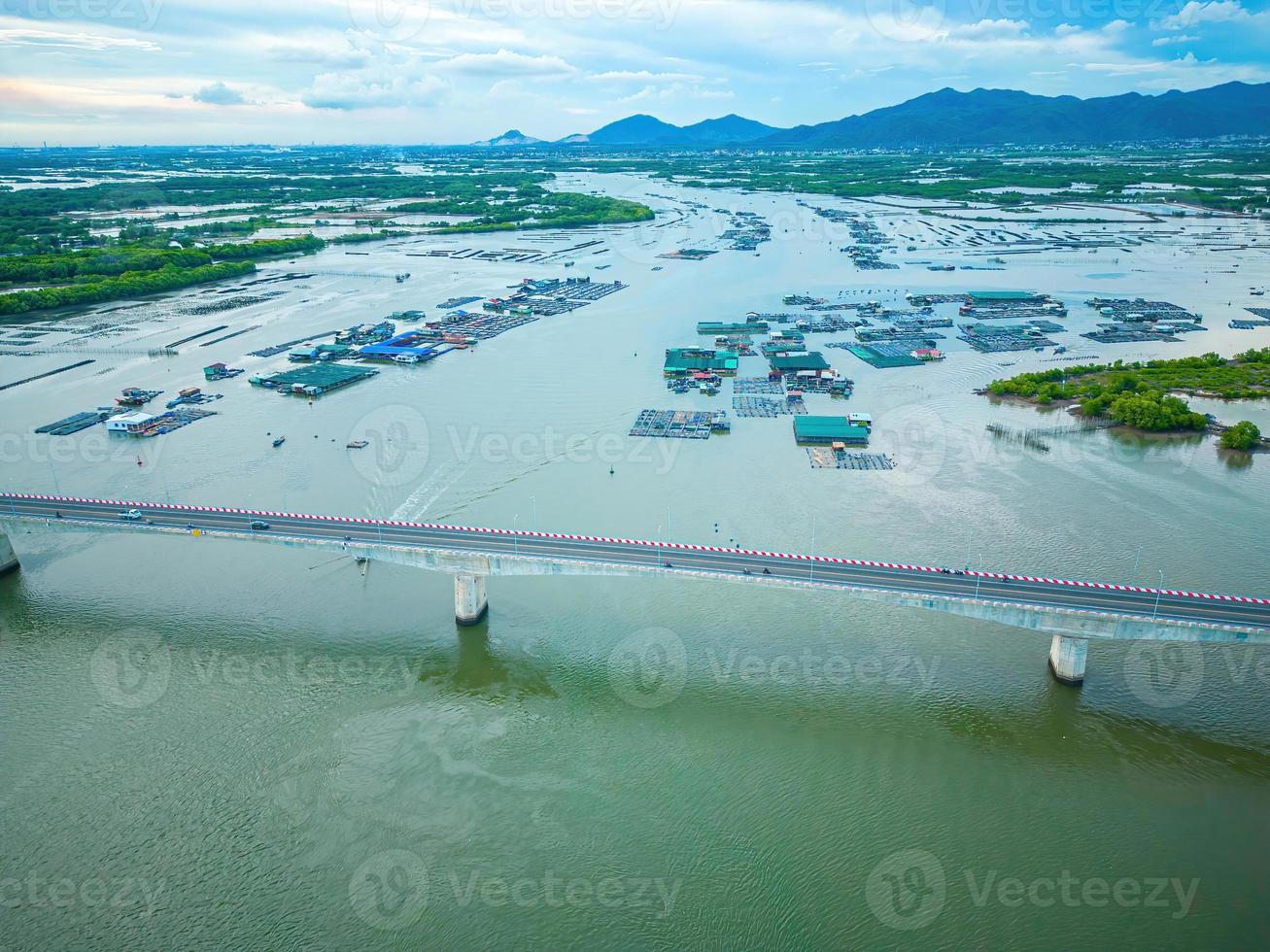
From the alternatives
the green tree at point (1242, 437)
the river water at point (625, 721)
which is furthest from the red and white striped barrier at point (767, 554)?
the green tree at point (1242, 437)

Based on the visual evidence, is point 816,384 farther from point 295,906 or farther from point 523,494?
point 295,906

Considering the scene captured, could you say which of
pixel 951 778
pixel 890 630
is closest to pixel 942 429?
pixel 890 630

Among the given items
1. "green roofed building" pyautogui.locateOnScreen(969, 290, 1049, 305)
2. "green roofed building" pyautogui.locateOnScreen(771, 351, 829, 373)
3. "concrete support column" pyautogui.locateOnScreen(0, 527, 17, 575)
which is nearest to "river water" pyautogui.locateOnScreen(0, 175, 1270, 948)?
"concrete support column" pyautogui.locateOnScreen(0, 527, 17, 575)

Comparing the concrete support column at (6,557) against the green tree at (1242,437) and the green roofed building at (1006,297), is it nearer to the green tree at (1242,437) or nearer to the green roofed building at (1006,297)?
the green tree at (1242,437)

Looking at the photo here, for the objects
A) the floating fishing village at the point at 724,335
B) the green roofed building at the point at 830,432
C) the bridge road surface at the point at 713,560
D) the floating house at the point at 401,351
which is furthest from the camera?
the floating house at the point at 401,351

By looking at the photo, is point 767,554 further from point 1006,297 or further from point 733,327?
point 1006,297
